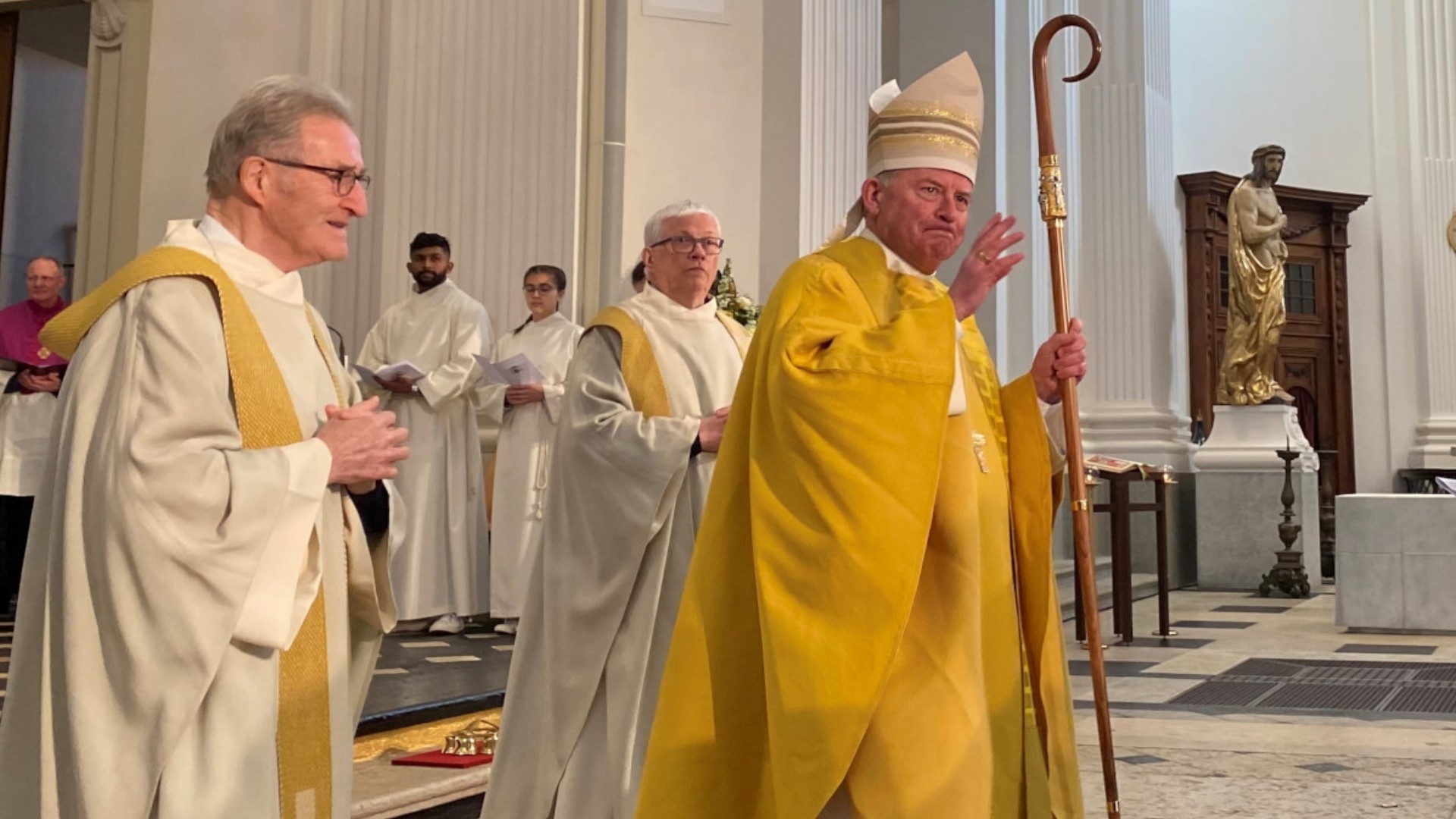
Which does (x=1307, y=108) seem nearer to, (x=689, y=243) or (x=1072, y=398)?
(x=689, y=243)

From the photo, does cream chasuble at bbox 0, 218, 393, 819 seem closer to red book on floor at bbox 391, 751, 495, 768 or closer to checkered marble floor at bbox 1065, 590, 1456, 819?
red book on floor at bbox 391, 751, 495, 768

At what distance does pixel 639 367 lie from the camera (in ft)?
13.1

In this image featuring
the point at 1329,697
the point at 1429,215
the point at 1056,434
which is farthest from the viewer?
the point at 1429,215

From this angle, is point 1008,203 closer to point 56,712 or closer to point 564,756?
point 564,756

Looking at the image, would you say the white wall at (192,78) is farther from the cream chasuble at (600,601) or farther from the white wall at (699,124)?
the cream chasuble at (600,601)

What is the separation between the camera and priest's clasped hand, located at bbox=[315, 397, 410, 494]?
2422 mm

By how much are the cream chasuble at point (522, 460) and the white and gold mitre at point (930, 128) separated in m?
4.61

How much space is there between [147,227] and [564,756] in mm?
5824

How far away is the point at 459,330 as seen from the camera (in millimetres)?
7344

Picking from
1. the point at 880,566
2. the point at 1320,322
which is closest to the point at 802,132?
the point at 880,566

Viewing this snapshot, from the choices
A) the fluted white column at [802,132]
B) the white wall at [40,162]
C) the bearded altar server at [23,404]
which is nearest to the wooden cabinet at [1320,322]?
the fluted white column at [802,132]

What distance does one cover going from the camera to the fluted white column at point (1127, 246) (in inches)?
Answer: 581

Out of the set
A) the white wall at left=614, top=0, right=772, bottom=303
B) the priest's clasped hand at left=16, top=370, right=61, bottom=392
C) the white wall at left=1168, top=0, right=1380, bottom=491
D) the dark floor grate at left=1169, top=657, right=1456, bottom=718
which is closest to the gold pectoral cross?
the dark floor grate at left=1169, top=657, right=1456, bottom=718

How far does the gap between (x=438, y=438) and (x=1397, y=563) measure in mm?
6442
